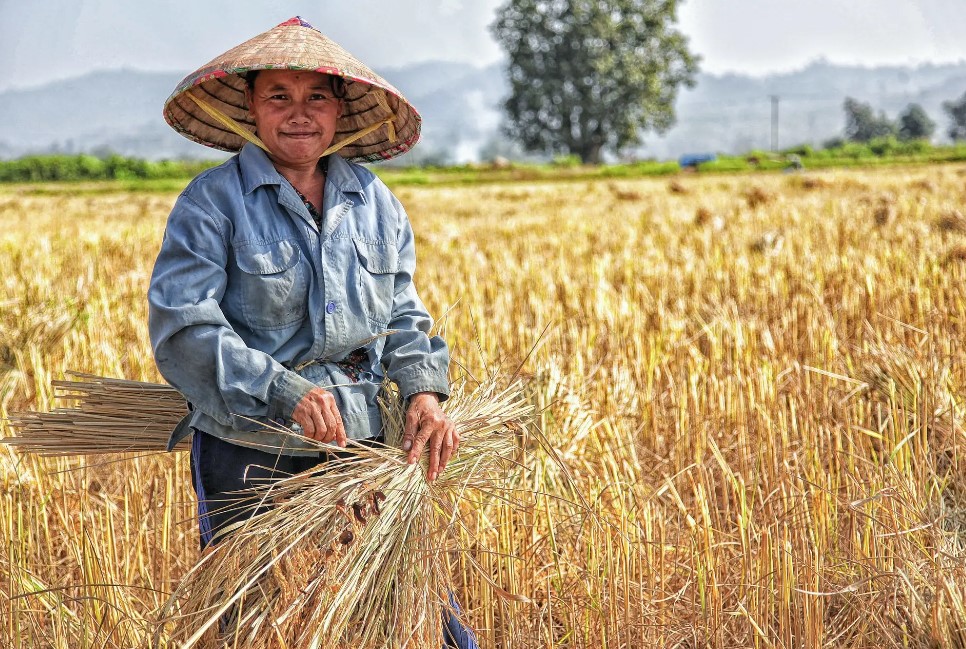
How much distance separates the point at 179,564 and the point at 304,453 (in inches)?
30.8

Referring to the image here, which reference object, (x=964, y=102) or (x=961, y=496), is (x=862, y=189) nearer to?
(x=961, y=496)

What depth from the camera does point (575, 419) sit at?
2551 millimetres

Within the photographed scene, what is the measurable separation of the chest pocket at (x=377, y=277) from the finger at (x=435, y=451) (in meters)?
0.23

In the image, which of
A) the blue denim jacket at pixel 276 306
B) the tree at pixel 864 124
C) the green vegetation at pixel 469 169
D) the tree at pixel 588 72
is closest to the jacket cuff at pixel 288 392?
the blue denim jacket at pixel 276 306

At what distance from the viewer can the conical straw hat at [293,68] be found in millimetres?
1606

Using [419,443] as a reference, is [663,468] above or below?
below

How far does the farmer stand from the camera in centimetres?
152

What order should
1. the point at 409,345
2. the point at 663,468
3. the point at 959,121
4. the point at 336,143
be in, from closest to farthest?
the point at 409,345 → the point at 336,143 → the point at 663,468 → the point at 959,121

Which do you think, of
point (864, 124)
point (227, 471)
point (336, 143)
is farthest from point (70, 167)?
point (864, 124)

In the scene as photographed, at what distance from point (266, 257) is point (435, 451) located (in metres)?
0.40

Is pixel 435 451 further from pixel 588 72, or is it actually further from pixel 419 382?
pixel 588 72

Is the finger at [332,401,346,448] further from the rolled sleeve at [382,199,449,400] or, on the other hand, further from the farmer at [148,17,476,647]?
the rolled sleeve at [382,199,449,400]

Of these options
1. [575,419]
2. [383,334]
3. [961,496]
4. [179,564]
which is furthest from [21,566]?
[961,496]

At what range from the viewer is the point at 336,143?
6.06ft
